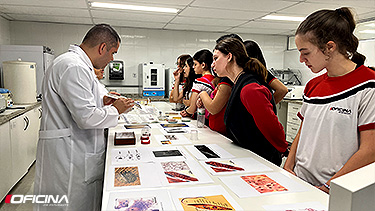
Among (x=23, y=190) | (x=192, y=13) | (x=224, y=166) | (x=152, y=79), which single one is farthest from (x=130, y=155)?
(x=152, y=79)

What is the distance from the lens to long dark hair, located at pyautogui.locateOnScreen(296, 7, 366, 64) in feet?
3.84

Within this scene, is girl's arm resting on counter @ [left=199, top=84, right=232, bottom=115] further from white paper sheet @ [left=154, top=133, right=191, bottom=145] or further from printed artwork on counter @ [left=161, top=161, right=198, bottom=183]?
printed artwork on counter @ [left=161, top=161, right=198, bottom=183]

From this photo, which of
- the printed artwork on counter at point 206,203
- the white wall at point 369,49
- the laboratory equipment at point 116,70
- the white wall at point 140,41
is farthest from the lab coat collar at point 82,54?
the white wall at point 369,49

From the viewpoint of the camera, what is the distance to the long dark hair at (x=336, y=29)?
46.1 inches

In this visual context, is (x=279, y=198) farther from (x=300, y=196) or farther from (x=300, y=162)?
(x=300, y=162)

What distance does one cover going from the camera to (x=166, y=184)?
121cm

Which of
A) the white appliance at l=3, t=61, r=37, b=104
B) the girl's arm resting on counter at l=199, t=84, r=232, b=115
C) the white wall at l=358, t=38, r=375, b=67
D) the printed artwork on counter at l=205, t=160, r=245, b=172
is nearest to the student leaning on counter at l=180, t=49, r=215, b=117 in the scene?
the girl's arm resting on counter at l=199, t=84, r=232, b=115

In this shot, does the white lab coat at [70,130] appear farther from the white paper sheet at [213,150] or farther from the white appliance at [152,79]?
the white appliance at [152,79]

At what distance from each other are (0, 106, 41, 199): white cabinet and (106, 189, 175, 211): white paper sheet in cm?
233

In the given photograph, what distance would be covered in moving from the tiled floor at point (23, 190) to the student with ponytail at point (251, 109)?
95.6 inches

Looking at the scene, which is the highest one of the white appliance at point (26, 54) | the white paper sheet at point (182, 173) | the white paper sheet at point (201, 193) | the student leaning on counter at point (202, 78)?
the white appliance at point (26, 54)

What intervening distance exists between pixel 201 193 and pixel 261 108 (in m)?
0.73

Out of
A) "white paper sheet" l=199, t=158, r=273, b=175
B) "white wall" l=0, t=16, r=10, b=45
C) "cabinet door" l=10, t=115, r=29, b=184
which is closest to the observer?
"white paper sheet" l=199, t=158, r=273, b=175

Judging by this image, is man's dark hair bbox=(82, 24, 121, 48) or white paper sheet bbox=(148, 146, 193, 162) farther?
man's dark hair bbox=(82, 24, 121, 48)
